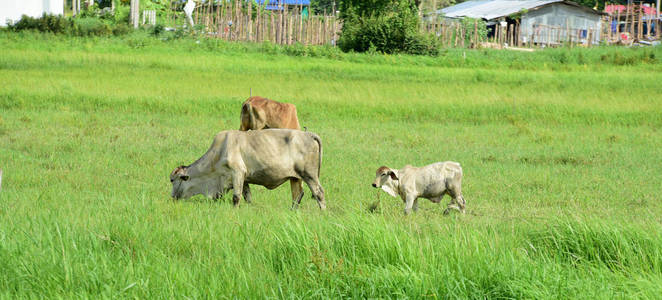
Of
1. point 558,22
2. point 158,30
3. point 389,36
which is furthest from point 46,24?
point 558,22

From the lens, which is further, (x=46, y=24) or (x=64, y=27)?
(x=46, y=24)

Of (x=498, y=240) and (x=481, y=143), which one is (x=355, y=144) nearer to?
(x=481, y=143)

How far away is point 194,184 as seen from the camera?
8.40 meters

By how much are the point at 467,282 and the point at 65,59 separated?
789 inches

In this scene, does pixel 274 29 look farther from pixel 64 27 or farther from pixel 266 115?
pixel 266 115

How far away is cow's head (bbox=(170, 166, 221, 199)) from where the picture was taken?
8.36m

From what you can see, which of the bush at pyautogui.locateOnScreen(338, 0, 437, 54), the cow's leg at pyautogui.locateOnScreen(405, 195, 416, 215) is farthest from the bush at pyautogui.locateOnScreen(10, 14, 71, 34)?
the cow's leg at pyautogui.locateOnScreen(405, 195, 416, 215)

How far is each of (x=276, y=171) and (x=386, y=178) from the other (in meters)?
1.11

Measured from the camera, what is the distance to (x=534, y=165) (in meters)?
12.9

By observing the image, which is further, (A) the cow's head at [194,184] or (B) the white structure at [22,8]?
(B) the white structure at [22,8]

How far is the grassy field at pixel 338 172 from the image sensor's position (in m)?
5.58

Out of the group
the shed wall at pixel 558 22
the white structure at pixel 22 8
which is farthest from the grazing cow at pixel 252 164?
the shed wall at pixel 558 22

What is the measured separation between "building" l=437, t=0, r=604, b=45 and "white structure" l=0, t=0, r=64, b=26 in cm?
2068

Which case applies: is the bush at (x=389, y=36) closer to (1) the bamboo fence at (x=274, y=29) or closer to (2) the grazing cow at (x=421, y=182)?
(1) the bamboo fence at (x=274, y=29)
